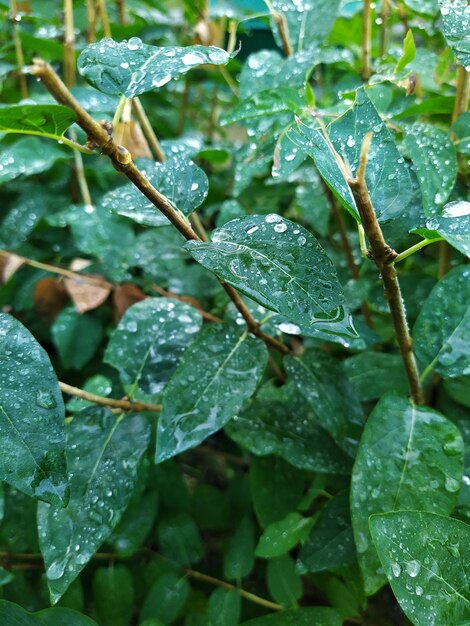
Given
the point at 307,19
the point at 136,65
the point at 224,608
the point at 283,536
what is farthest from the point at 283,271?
the point at 307,19

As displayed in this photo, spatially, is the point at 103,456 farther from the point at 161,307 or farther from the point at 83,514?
the point at 161,307

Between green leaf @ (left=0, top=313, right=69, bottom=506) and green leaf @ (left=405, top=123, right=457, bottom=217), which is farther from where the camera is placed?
green leaf @ (left=405, top=123, right=457, bottom=217)

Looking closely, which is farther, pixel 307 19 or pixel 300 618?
pixel 307 19

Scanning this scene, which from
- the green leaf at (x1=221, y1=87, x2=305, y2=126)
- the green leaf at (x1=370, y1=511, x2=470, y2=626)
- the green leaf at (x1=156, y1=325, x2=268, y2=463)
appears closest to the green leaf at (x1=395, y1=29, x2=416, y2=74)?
the green leaf at (x1=221, y1=87, x2=305, y2=126)

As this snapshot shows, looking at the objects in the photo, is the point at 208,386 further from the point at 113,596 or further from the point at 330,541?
the point at 113,596

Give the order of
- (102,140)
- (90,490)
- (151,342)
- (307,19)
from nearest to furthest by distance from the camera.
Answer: (102,140) < (90,490) < (151,342) < (307,19)

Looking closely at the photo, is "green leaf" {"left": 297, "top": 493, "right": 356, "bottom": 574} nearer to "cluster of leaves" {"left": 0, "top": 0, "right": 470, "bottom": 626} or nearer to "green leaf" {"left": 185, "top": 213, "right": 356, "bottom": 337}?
"cluster of leaves" {"left": 0, "top": 0, "right": 470, "bottom": 626}
